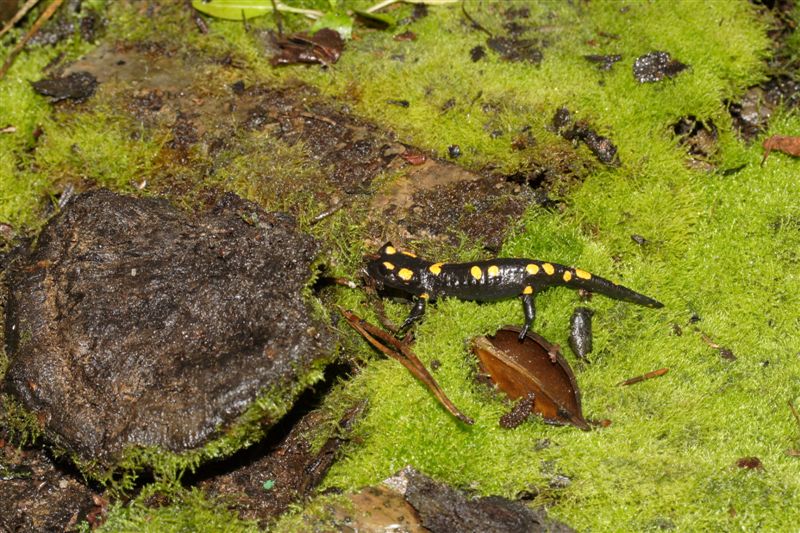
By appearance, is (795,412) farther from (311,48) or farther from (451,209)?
(311,48)

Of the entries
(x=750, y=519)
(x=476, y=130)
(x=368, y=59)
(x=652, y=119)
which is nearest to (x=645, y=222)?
(x=652, y=119)

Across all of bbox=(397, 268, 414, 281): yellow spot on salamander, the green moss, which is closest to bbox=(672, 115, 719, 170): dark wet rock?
bbox=(397, 268, 414, 281): yellow spot on salamander

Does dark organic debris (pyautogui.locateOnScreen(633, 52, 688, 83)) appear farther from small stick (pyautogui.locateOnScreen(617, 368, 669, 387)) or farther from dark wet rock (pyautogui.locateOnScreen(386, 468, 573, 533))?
dark wet rock (pyautogui.locateOnScreen(386, 468, 573, 533))

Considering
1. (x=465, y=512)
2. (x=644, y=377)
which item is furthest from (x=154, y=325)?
(x=644, y=377)

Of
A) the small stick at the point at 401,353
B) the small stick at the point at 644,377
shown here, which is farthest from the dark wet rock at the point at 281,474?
the small stick at the point at 644,377

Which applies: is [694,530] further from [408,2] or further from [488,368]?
[408,2]
